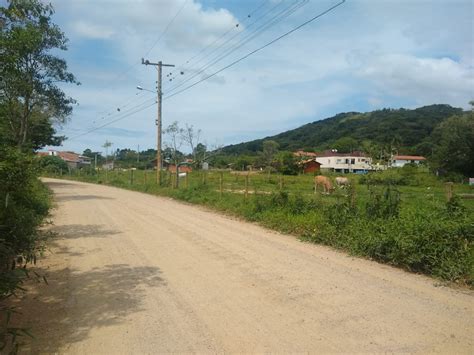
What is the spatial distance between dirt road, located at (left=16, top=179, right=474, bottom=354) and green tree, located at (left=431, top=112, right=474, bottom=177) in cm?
5310

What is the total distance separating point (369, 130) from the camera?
384 feet

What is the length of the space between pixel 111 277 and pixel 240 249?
287 cm

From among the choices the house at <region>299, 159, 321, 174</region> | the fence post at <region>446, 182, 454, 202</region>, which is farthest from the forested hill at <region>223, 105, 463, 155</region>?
the fence post at <region>446, 182, 454, 202</region>

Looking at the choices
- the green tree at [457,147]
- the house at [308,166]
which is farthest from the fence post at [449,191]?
the house at [308,166]

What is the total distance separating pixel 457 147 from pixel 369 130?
64.2 meters

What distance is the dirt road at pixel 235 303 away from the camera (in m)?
3.99

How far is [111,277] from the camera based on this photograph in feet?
20.5

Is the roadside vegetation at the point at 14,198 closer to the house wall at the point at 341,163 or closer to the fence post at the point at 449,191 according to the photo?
the fence post at the point at 449,191

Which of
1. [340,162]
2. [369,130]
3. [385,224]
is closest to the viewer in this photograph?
[385,224]

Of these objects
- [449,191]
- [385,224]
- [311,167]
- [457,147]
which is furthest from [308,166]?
[385,224]

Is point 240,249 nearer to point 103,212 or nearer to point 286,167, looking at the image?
point 103,212

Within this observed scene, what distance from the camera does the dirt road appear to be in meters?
3.99

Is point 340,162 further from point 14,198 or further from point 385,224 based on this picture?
point 14,198

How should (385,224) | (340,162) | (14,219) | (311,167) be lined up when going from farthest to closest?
(340,162) < (311,167) < (385,224) < (14,219)
